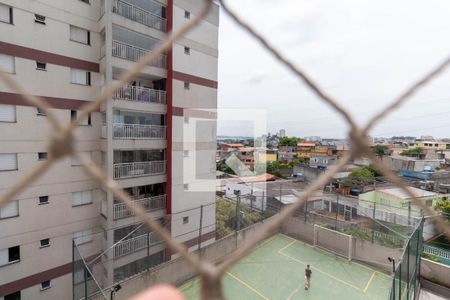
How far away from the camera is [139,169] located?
6438mm

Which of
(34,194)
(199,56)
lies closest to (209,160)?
(199,56)

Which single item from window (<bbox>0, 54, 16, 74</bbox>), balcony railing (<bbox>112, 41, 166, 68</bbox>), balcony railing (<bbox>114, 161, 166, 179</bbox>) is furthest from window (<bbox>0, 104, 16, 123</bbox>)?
balcony railing (<bbox>112, 41, 166, 68</bbox>)

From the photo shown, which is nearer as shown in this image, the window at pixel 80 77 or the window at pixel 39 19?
the window at pixel 39 19

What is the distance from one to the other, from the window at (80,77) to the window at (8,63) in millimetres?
976

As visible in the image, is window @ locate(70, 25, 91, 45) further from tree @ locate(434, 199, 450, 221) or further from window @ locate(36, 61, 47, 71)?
tree @ locate(434, 199, 450, 221)

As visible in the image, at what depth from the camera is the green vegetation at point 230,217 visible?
7651 millimetres

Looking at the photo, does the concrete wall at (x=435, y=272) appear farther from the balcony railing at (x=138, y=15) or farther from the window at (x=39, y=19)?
the window at (x=39, y=19)

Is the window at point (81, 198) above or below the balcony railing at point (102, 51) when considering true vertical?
below

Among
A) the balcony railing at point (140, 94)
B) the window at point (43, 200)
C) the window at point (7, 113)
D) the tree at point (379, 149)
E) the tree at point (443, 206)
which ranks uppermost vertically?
the balcony railing at point (140, 94)

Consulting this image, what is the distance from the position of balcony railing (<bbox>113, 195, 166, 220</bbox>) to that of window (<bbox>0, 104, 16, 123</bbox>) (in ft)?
8.33

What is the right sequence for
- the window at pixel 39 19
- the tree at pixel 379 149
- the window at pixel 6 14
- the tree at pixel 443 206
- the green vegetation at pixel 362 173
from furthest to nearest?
the green vegetation at pixel 362 173
the tree at pixel 443 206
the window at pixel 39 19
the window at pixel 6 14
the tree at pixel 379 149

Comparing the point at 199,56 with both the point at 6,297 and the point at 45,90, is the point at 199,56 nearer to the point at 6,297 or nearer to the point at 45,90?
the point at 45,90

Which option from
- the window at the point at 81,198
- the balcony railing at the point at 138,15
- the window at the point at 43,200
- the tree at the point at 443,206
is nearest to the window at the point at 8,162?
the window at the point at 43,200

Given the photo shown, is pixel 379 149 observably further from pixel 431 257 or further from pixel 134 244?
pixel 134 244
